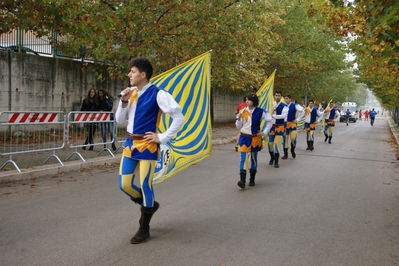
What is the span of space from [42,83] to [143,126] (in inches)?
486

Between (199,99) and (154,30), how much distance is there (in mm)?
9083

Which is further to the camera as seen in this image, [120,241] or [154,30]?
[154,30]

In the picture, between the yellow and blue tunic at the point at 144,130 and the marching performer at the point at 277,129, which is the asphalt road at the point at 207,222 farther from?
the marching performer at the point at 277,129

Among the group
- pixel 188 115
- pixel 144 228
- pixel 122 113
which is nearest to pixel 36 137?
pixel 188 115

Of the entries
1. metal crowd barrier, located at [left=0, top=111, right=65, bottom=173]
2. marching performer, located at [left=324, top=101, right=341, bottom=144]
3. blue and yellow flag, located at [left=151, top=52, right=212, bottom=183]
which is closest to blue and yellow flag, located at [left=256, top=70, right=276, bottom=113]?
blue and yellow flag, located at [left=151, top=52, right=212, bottom=183]

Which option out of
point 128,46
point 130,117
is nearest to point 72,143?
point 128,46

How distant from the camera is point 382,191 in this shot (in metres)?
9.16

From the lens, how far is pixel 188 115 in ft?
20.8

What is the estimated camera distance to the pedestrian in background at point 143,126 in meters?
5.07

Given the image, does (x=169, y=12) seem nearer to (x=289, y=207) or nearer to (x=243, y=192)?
(x=243, y=192)

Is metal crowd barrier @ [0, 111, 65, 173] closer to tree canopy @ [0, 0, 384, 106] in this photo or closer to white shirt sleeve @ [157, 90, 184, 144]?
tree canopy @ [0, 0, 384, 106]

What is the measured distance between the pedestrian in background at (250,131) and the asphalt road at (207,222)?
54 centimetres

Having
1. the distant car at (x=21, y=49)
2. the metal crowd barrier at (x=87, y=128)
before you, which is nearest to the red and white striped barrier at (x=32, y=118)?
the metal crowd barrier at (x=87, y=128)

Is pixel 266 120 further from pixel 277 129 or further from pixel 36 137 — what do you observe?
pixel 36 137
